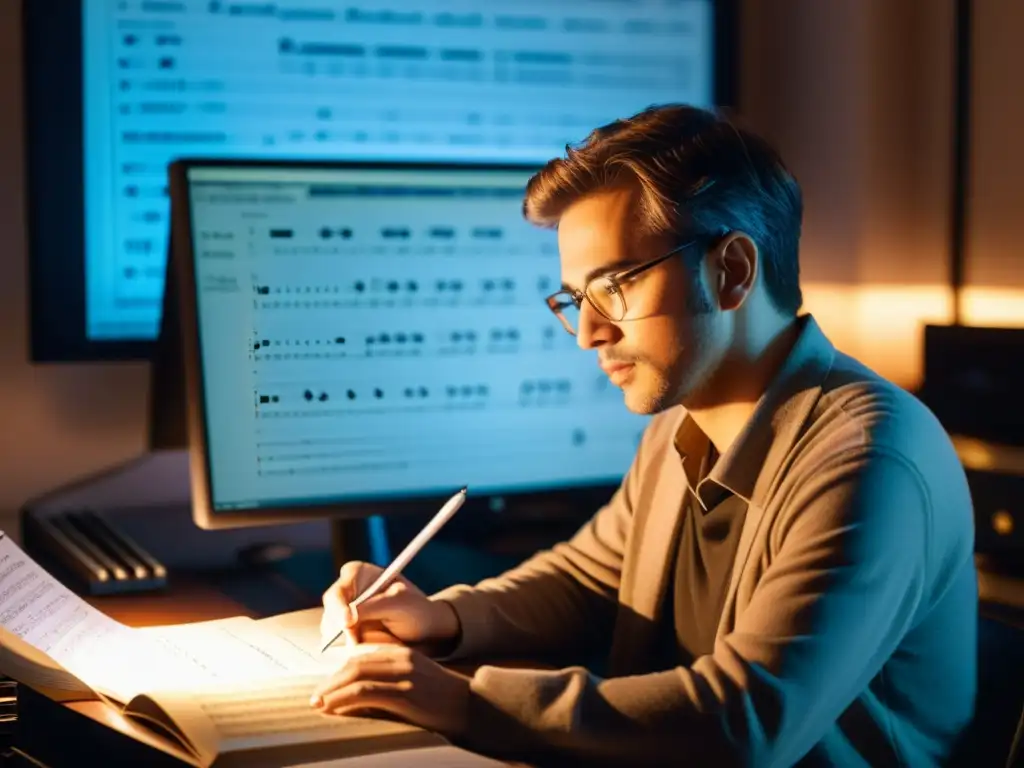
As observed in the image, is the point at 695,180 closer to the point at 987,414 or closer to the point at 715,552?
the point at 715,552

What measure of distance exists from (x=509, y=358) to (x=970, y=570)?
612 millimetres

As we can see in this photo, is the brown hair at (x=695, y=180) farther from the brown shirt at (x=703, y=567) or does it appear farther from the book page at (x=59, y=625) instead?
the book page at (x=59, y=625)

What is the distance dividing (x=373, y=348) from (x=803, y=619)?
0.69m

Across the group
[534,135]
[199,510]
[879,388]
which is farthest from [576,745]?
[534,135]

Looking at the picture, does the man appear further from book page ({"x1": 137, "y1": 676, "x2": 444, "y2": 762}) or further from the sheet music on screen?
the sheet music on screen

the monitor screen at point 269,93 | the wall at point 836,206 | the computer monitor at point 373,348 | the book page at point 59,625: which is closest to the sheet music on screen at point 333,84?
the monitor screen at point 269,93

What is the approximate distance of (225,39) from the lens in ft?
5.88

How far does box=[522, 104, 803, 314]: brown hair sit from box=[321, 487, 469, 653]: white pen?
0.28 m

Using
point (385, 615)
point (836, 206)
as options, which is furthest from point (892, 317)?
point (385, 615)

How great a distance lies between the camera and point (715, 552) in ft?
4.18

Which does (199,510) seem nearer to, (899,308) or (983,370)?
(983,370)

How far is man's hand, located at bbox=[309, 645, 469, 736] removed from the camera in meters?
1.02

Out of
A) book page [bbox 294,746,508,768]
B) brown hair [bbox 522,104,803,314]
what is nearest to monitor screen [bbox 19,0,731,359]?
brown hair [bbox 522,104,803,314]

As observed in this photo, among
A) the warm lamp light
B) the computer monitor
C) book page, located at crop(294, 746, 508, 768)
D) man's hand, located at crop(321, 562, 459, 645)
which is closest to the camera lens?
book page, located at crop(294, 746, 508, 768)
